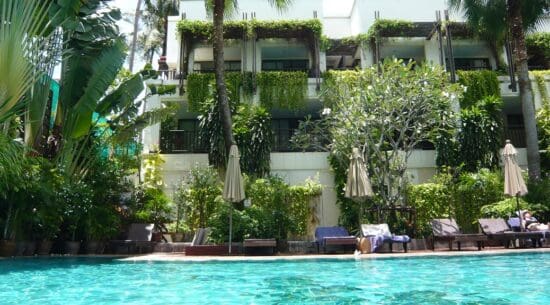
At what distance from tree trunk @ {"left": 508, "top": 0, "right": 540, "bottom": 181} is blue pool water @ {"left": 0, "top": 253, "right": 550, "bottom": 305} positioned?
23.4 ft

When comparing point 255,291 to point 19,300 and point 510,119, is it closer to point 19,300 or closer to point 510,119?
point 19,300

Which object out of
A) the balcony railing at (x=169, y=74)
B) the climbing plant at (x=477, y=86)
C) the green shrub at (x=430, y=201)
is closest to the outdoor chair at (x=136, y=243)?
the green shrub at (x=430, y=201)

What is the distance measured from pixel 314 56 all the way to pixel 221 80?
300 inches

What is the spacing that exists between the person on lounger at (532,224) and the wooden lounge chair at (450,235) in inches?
57.3

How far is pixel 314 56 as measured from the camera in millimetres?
21594

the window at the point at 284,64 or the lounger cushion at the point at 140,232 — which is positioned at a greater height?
the window at the point at 284,64

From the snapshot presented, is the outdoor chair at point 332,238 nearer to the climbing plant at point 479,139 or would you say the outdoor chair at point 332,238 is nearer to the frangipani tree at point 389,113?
the frangipani tree at point 389,113

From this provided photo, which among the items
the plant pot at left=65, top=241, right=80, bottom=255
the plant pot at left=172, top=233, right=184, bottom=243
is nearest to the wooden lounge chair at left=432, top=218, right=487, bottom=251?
the plant pot at left=172, top=233, right=184, bottom=243

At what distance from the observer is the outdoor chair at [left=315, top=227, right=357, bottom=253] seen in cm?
1209

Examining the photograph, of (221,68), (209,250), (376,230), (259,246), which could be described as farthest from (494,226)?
(221,68)

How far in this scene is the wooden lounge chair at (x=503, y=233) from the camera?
39.9 feet

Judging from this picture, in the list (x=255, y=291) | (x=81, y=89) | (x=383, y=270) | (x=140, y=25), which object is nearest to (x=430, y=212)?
(x=383, y=270)

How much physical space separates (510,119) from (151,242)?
2053cm

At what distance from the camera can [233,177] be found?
1266 cm
